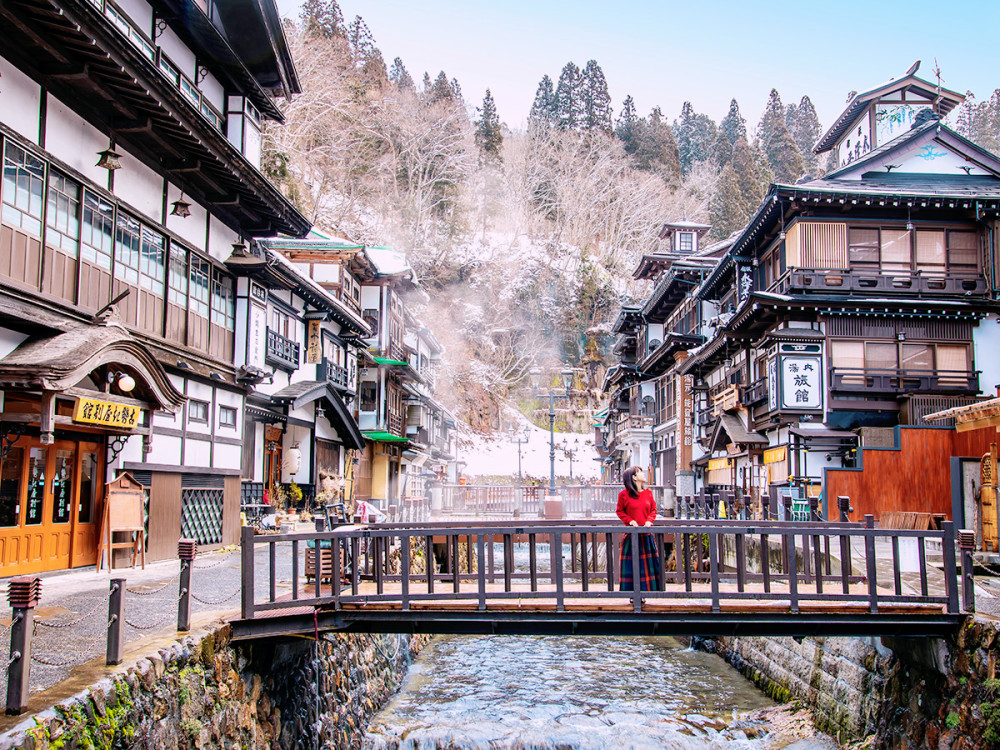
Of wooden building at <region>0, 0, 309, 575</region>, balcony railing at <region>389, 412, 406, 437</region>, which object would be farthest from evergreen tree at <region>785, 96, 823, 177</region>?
wooden building at <region>0, 0, 309, 575</region>

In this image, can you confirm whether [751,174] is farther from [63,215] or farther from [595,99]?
[63,215]

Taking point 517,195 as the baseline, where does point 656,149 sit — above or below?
above

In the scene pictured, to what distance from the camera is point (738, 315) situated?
27.7 meters

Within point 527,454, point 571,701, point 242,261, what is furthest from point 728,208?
point 571,701

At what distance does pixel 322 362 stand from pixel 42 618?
60.2ft

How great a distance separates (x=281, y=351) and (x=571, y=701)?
13832 millimetres

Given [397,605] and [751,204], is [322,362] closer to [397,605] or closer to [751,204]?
[397,605]

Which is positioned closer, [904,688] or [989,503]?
[904,688]

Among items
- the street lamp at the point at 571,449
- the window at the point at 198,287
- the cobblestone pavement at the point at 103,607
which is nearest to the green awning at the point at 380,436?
the window at the point at 198,287

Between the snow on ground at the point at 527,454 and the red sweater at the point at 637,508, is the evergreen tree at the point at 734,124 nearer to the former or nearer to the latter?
the snow on ground at the point at 527,454

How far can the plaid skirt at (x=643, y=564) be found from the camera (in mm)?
10387

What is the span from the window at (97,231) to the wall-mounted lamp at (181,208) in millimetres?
2037

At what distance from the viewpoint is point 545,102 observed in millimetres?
93125

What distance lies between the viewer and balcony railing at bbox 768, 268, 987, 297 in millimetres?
26281
